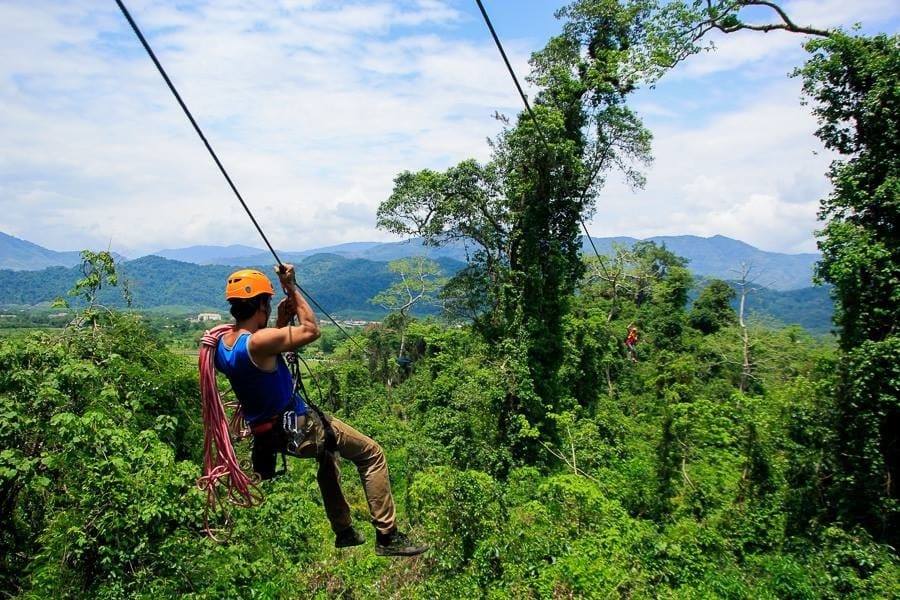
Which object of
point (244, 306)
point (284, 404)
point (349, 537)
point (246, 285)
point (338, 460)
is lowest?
point (349, 537)

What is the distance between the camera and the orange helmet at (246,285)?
3027 millimetres

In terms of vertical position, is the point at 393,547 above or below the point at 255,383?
below

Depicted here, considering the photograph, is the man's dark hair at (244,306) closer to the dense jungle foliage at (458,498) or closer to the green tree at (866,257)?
the dense jungle foliage at (458,498)

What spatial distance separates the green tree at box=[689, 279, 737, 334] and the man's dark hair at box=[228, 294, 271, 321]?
3205 centimetres

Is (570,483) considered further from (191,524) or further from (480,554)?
(191,524)

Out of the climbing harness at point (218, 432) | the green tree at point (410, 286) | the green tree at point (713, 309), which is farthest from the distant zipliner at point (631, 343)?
the climbing harness at point (218, 432)

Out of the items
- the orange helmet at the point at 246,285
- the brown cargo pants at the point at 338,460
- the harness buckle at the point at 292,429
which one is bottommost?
the brown cargo pants at the point at 338,460

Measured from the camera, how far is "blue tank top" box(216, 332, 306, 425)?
2.98 m

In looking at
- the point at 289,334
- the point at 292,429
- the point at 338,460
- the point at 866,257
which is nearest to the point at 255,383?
the point at 292,429

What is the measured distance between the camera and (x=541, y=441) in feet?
46.3

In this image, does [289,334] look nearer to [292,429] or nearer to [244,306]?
[244,306]

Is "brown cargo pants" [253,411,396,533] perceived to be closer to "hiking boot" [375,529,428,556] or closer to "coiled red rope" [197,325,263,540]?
"hiking boot" [375,529,428,556]

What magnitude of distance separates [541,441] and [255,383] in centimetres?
1190

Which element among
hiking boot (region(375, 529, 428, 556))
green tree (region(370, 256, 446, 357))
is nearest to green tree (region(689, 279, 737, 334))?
green tree (region(370, 256, 446, 357))
